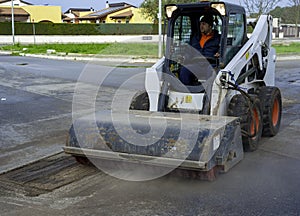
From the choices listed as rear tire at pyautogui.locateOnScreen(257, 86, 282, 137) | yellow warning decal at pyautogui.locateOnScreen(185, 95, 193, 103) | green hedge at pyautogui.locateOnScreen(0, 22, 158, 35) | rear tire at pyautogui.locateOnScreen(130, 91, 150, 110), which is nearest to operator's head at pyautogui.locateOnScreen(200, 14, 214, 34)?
yellow warning decal at pyautogui.locateOnScreen(185, 95, 193, 103)

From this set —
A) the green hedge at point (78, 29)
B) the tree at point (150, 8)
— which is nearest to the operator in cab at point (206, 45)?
the green hedge at point (78, 29)

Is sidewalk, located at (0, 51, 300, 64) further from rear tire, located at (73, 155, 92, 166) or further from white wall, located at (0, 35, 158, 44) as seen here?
white wall, located at (0, 35, 158, 44)

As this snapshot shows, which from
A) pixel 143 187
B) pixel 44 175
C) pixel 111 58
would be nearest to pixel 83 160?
pixel 44 175

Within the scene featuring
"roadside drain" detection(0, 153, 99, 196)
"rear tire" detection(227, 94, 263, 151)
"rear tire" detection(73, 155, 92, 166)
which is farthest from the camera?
"rear tire" detection(227, 94, 263, 151)

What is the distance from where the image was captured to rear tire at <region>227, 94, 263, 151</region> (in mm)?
6367

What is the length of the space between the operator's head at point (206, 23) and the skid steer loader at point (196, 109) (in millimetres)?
68

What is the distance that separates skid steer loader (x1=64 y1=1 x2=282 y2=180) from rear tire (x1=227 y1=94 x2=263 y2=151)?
0.01 m

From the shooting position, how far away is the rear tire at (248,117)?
6.37 meters

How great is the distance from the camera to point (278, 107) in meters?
8.12

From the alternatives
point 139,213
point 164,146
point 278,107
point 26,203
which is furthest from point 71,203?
point 278,107

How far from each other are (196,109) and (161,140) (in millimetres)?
1405

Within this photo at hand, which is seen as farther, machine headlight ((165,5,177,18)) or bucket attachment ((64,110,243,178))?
machine headlight ((165,5,177,18))

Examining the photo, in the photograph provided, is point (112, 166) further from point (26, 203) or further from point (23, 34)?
point (23, 34)

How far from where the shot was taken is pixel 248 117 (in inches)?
251
